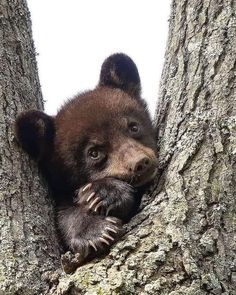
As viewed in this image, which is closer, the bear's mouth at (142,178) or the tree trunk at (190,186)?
the tree trunk at (190,186)

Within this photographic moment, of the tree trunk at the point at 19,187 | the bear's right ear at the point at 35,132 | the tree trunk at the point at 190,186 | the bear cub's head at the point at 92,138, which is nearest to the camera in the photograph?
the tree trunk at the point at 190,186

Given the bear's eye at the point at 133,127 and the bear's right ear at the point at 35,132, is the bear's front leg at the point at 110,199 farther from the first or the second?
the bear's eye at the point at 133,127

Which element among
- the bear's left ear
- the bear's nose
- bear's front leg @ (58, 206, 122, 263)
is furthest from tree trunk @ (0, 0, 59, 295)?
the bear's left ear

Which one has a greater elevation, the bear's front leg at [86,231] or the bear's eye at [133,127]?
the bear's eye at [133,127]

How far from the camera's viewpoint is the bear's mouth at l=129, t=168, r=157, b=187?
4.38 metres

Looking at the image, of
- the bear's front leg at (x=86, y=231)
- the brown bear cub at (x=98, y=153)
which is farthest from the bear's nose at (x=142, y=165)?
the bear's front leg at (x=86, y=231)

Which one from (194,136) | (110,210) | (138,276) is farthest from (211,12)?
(138,276)

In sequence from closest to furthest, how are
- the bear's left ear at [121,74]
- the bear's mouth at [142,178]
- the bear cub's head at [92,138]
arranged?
the bear's mouth at [142,178] < the bear cub's head at [92,138] < the bear's left ear at [121,74]

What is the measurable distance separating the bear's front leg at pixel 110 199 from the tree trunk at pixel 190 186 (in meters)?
0.41

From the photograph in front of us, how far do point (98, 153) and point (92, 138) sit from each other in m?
0.15

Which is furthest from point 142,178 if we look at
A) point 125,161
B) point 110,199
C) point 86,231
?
point 86,231

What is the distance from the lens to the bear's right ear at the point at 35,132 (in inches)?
181

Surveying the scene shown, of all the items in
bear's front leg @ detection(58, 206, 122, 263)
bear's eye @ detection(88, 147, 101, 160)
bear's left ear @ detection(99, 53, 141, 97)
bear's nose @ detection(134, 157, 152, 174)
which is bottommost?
bear's front leg @ detection(58, 206, 122, 263)

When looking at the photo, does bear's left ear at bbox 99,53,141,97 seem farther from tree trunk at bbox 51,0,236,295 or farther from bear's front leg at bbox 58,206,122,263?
bear's front leg at bbox 58,206,122,263
